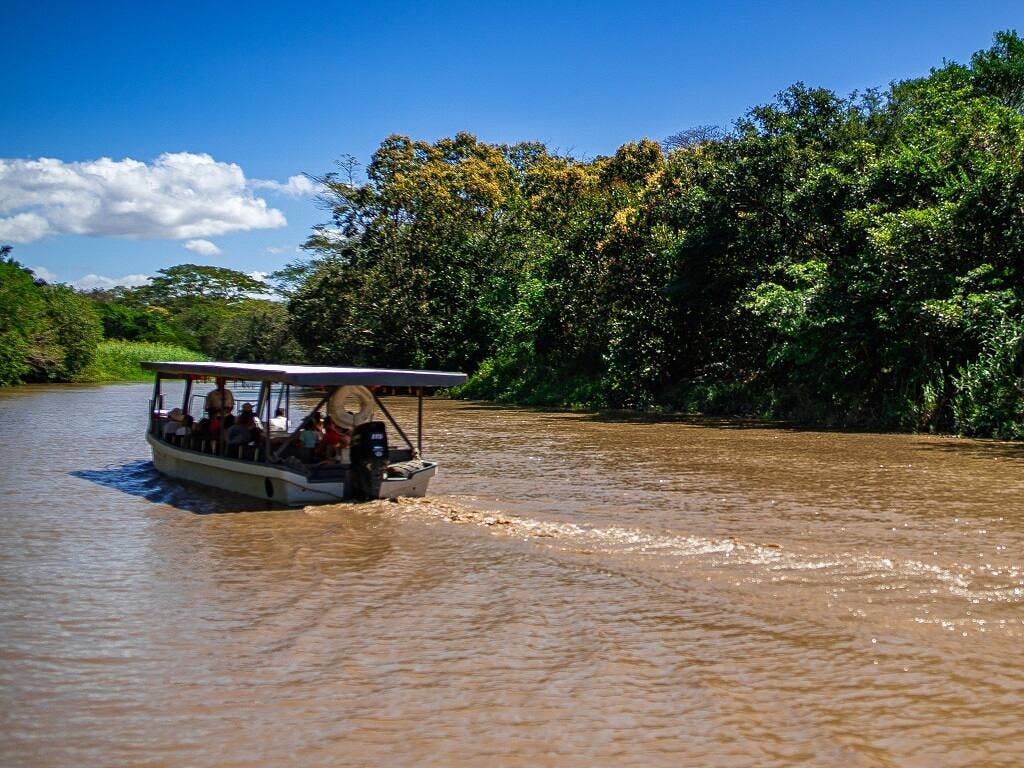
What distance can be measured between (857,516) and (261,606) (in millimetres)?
6802

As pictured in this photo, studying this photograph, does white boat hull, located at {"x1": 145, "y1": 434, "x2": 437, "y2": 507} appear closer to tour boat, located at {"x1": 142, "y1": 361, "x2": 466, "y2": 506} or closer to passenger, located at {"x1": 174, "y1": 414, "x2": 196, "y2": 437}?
tour boat, located at {"x1": 142, "y1": 361, "x2": 466, "y2": 506}

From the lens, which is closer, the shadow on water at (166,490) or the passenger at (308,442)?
the shadow on water at (166,490)

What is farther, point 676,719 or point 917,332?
point 917,332

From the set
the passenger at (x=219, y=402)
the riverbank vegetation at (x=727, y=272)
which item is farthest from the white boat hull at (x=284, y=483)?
the riverbank vegetation at (x=727, y=272)

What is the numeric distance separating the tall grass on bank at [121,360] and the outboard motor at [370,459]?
41713 mm

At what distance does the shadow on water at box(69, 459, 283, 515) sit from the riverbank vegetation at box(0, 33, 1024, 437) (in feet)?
45.1

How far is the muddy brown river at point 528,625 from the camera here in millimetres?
5594

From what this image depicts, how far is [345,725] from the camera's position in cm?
578

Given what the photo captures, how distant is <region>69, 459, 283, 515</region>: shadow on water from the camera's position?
13398 mm

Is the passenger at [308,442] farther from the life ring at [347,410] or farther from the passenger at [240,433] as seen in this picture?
the passenger at [240,433]

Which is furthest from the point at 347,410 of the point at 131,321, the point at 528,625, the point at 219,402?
the point at 131,321

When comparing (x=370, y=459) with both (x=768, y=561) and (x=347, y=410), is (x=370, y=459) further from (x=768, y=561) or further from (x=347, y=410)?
(x=768, y=561)

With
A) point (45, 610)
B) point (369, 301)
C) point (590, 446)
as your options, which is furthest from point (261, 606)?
point (369, 301)

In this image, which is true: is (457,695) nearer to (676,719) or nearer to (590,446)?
(676,719)
